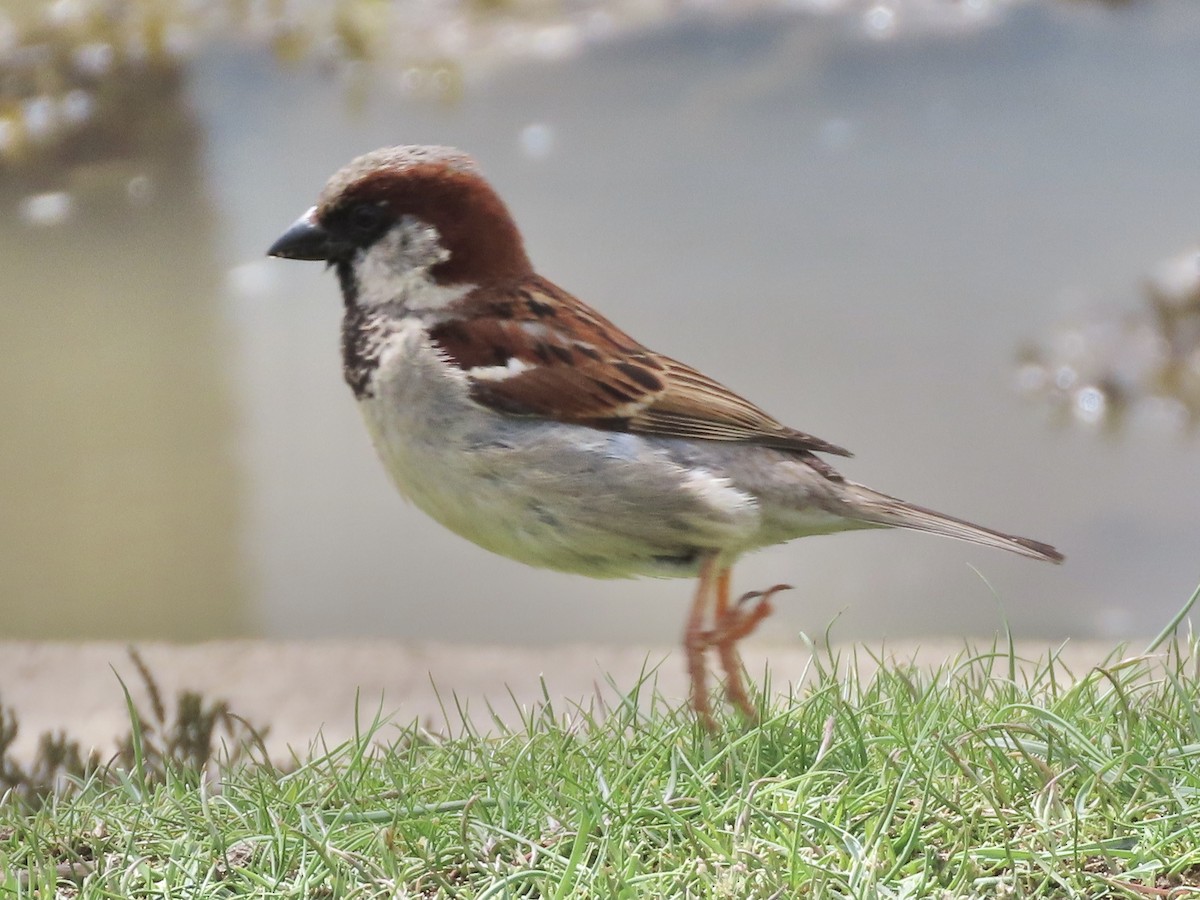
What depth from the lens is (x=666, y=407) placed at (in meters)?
3.14

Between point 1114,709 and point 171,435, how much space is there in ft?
19.3

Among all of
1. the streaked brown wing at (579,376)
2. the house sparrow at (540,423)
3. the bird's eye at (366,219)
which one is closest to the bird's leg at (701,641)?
the house sparrow at (540,423)

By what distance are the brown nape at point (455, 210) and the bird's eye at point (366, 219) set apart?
0.02 m

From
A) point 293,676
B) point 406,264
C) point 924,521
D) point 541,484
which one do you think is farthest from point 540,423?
point 293,676

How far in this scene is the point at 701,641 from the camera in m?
2.93

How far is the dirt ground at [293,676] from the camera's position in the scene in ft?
16.6

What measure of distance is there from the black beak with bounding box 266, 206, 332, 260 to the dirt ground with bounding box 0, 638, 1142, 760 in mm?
1999

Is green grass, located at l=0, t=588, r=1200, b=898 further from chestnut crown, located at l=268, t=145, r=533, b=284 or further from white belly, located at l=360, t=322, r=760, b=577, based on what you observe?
chestnut crown, located at l=268, t=145, r=533, b=284

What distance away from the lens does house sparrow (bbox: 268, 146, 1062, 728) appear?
9.64 ft

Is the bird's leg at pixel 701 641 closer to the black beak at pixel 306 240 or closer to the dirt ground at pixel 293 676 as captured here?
the black beak at pixel 306 240

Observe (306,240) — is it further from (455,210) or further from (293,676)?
(293,676)

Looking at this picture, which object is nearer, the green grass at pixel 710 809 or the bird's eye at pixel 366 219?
the green grass at pixel 710 809

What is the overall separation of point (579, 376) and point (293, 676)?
285 centimetres

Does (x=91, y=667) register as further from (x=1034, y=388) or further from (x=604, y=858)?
(x=1034, y=388)
